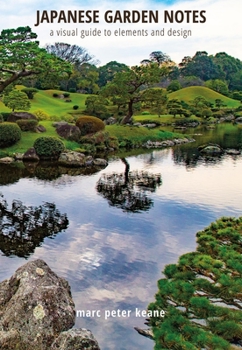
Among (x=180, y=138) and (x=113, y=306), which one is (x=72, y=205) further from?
(x=180, y=138)

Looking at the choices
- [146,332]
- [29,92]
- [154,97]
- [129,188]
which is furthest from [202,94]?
[146,332]

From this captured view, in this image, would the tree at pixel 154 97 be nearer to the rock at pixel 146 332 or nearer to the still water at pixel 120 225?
the still water at pixel 120 225

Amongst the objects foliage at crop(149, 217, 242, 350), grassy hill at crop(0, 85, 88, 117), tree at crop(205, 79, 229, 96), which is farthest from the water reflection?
tree at crop(205, 79, 229, 96)

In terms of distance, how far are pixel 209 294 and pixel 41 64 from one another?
15.9 m

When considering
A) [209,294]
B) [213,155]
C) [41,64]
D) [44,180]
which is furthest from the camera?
[213,155]

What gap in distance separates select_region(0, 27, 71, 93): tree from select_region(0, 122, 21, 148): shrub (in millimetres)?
9338

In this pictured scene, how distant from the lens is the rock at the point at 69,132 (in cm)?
3362

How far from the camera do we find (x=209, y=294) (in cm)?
594

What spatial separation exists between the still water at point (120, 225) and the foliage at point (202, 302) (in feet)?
7.43

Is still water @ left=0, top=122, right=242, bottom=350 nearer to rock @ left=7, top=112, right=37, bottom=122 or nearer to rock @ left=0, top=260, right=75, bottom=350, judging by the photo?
rock @ left=0, top=260, right=75, bottom=350

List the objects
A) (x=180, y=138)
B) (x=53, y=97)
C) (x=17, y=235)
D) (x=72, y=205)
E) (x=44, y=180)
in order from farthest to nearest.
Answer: (x=53, y=97) → (x=180, y=138) → (x=44, y=180) → (x=72, y=205) → (x=17, y=235)

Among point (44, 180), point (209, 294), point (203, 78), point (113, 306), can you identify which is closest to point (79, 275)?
point (113, 306)

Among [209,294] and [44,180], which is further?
[44,180]

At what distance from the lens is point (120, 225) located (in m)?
14.4
